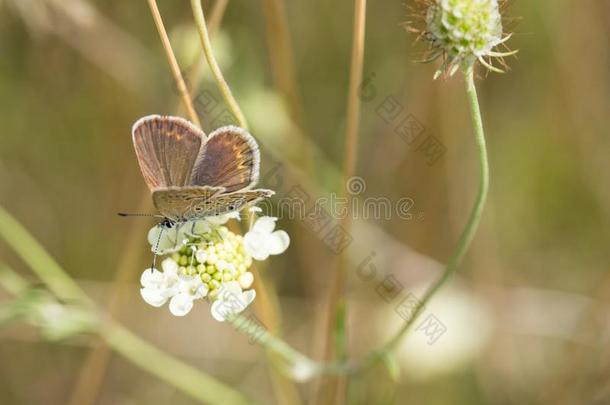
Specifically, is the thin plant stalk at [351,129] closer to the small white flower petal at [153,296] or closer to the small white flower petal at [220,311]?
the small white flower petal at [220,311]

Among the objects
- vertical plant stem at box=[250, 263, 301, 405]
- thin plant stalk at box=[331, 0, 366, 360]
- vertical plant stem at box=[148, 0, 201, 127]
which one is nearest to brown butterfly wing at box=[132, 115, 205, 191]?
vertical plant stem at box=[148, 0, 201, 127]

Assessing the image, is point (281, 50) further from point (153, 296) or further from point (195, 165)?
point (153, 296)

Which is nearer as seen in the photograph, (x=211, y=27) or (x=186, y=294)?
(x=186, y=294)

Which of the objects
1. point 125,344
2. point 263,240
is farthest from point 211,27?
point 125,344

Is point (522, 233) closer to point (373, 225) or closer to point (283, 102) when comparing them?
point (373, 225)

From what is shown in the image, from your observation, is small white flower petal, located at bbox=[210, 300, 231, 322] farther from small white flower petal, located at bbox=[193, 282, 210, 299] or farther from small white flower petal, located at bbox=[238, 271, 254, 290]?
small white flower petal, located at bbox=[238, 271, 254, 290]

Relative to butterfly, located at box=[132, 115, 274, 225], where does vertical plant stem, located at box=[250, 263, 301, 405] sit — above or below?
below

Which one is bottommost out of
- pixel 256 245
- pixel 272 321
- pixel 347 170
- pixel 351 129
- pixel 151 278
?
pixel 272 321
